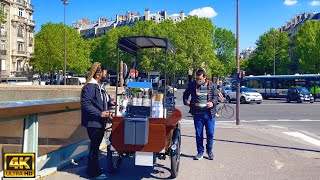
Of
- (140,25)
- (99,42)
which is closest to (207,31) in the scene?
(140,25)

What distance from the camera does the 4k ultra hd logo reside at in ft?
14.8

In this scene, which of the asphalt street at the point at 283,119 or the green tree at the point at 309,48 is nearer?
the asphalt street at the point at 283,119

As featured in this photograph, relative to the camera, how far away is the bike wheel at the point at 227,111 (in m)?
20.6

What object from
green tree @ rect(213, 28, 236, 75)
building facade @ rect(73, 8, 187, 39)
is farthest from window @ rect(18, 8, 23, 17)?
building facade @ rect(73, 8, 187, 39)

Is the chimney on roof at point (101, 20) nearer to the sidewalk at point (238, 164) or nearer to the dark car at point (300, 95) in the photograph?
the dark car at point (300, 95)

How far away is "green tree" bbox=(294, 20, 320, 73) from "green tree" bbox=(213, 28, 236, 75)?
21304mm

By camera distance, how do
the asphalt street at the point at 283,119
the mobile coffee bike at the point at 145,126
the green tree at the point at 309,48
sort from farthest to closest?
the green tree at the point at 309,48
the asphalt street at the point at 283,119
the mobile coffee bike at the point at 145,126

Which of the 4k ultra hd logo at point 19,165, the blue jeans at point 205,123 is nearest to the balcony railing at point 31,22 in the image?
the blue jeans at point 205,123

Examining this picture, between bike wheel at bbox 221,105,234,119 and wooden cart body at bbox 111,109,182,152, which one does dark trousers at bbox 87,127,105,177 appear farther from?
bike wheel at bbox 221,105,234,119

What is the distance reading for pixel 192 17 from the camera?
7931 cm

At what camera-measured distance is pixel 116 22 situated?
15775cm

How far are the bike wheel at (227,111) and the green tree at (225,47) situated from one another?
229ft

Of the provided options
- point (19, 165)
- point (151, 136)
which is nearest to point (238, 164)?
point (151, 136)

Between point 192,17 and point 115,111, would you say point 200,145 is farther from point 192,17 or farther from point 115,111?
point 192,17
